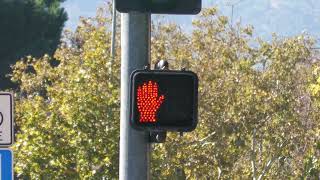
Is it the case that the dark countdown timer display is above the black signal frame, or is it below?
below

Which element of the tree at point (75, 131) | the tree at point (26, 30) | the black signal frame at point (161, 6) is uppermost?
the tree at point (26, 30)

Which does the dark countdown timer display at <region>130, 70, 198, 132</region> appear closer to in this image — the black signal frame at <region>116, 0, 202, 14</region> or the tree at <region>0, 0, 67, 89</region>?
the black signal frame at <region>116, 0, 202, 14</region>

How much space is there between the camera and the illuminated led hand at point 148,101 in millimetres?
7399

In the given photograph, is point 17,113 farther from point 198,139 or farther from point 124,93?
point 124,93

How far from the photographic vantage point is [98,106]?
51.4 ft

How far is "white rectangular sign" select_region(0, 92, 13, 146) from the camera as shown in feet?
26.2

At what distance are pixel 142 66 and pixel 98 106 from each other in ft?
25.9

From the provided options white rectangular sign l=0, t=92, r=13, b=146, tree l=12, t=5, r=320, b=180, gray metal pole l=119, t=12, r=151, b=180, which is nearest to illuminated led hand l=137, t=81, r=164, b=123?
gray metal pole l=119, t=12, r=151, b=180

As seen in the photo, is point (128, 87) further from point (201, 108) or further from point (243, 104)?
point (243, 104)

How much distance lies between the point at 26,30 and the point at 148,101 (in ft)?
130

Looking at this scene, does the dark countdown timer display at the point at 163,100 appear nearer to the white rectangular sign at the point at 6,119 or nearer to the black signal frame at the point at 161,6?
the black signal frame at the point at 161,6

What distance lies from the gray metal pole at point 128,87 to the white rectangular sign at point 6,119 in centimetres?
90

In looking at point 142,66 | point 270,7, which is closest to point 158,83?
point 142,66

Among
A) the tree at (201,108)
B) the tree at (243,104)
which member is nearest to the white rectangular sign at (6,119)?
the tree at (201,108)
